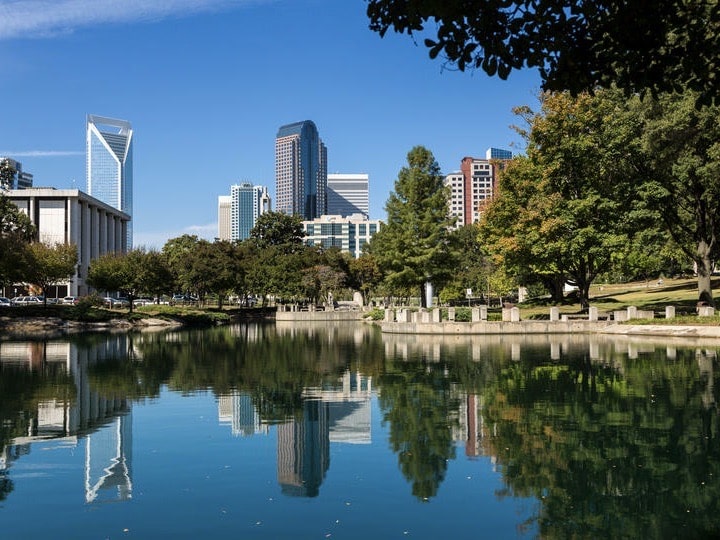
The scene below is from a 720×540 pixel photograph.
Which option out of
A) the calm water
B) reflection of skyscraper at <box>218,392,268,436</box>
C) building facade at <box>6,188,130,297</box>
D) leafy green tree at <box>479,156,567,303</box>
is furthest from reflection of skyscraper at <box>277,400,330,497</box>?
building facade at <box>6,188,130,297</box>

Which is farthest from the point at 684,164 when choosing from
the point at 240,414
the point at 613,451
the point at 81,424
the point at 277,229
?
the point at 277,229

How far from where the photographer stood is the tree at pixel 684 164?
4041 centimetres

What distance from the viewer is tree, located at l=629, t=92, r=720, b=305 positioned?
40.4 metres

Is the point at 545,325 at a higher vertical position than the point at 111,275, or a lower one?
lower

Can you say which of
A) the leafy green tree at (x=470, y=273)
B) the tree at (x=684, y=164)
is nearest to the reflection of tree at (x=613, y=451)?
the tree at (x=684, y=164)

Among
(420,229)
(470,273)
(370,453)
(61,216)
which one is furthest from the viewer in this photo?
(61,216)

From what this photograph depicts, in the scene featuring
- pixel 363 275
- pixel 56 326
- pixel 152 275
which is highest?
pixel 363 275

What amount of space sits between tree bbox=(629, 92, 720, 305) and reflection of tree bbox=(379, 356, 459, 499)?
22919 mm

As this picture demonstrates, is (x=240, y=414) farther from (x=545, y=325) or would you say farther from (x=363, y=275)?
(x=363, y=275)

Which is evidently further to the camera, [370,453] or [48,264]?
[48,264]

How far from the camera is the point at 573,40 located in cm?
951

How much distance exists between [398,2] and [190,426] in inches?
501

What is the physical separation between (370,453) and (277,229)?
10867cm

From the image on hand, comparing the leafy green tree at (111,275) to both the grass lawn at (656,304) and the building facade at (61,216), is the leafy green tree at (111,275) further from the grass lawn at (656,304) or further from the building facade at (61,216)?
the grass lawn at (656,304)
